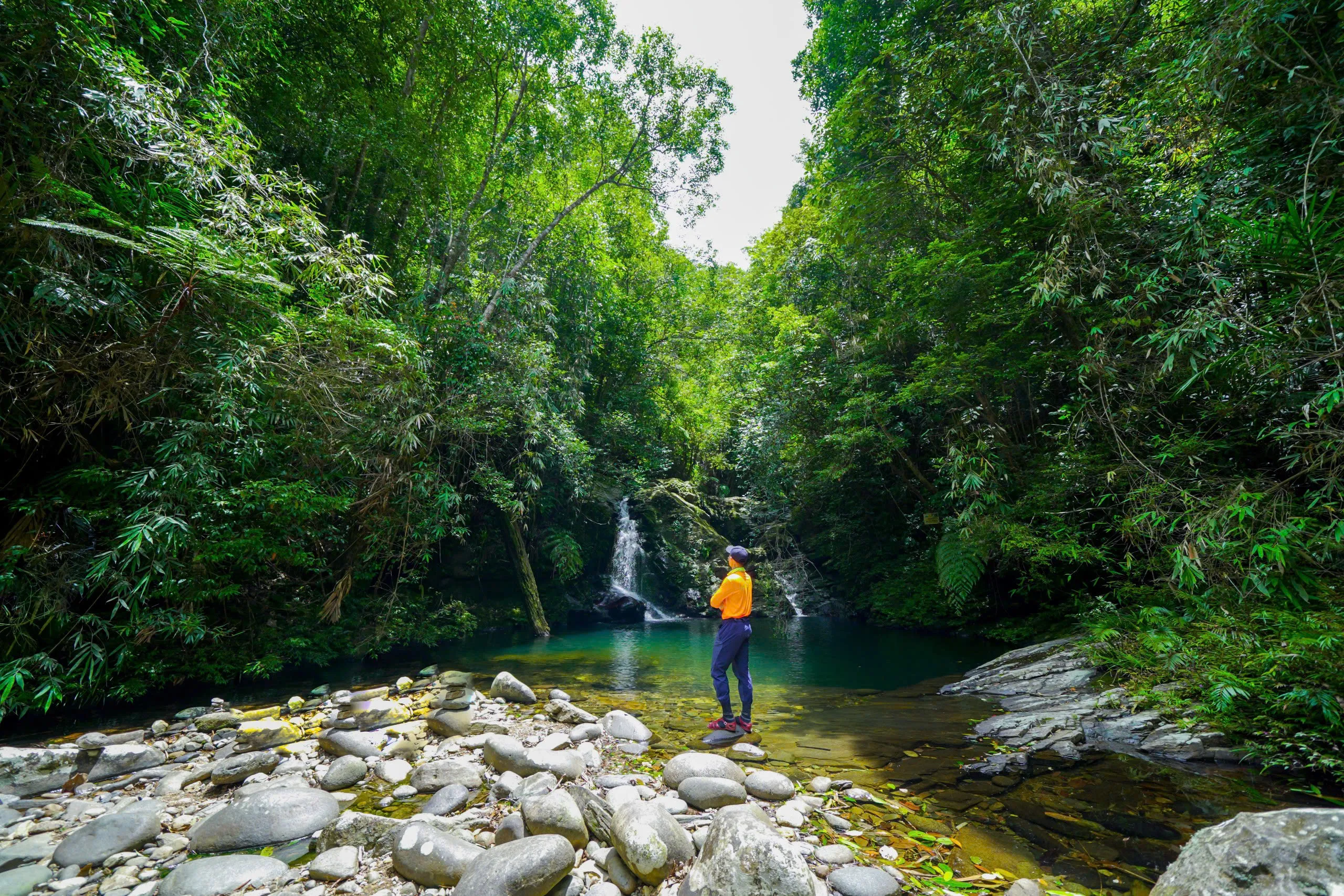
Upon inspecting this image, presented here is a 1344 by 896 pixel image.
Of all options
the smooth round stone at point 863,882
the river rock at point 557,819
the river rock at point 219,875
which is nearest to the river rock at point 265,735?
the river rock at point 219,875

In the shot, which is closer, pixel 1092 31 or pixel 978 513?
pixel 1092 31

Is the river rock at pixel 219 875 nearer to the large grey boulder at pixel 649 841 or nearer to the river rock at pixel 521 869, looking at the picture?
the river rock at pixel 521 869

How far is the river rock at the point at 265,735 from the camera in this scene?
4.37 metres

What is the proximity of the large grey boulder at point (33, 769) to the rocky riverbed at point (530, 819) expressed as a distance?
0.01 metres

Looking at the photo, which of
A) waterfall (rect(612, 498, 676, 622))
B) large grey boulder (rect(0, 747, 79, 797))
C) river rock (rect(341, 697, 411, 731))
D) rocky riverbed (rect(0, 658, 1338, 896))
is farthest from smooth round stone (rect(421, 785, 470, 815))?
waterfall (rect(612, 498, 676, 622))

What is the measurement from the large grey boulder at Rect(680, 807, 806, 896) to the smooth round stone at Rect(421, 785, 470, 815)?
5.73ft

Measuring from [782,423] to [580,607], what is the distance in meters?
7.42

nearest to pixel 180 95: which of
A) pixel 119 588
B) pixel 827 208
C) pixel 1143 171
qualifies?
pixel 119 588

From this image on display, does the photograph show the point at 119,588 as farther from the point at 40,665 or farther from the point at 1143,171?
the point at 1143,171

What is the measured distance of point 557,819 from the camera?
2824 mm

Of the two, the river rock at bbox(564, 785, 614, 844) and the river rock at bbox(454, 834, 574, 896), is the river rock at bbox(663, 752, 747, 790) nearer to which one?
the river rock at bbox(564, 785, 614, 844)

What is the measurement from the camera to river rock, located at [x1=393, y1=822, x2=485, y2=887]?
2.53 metres

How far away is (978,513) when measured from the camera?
326 inches

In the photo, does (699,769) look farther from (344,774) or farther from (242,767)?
(242,767)
